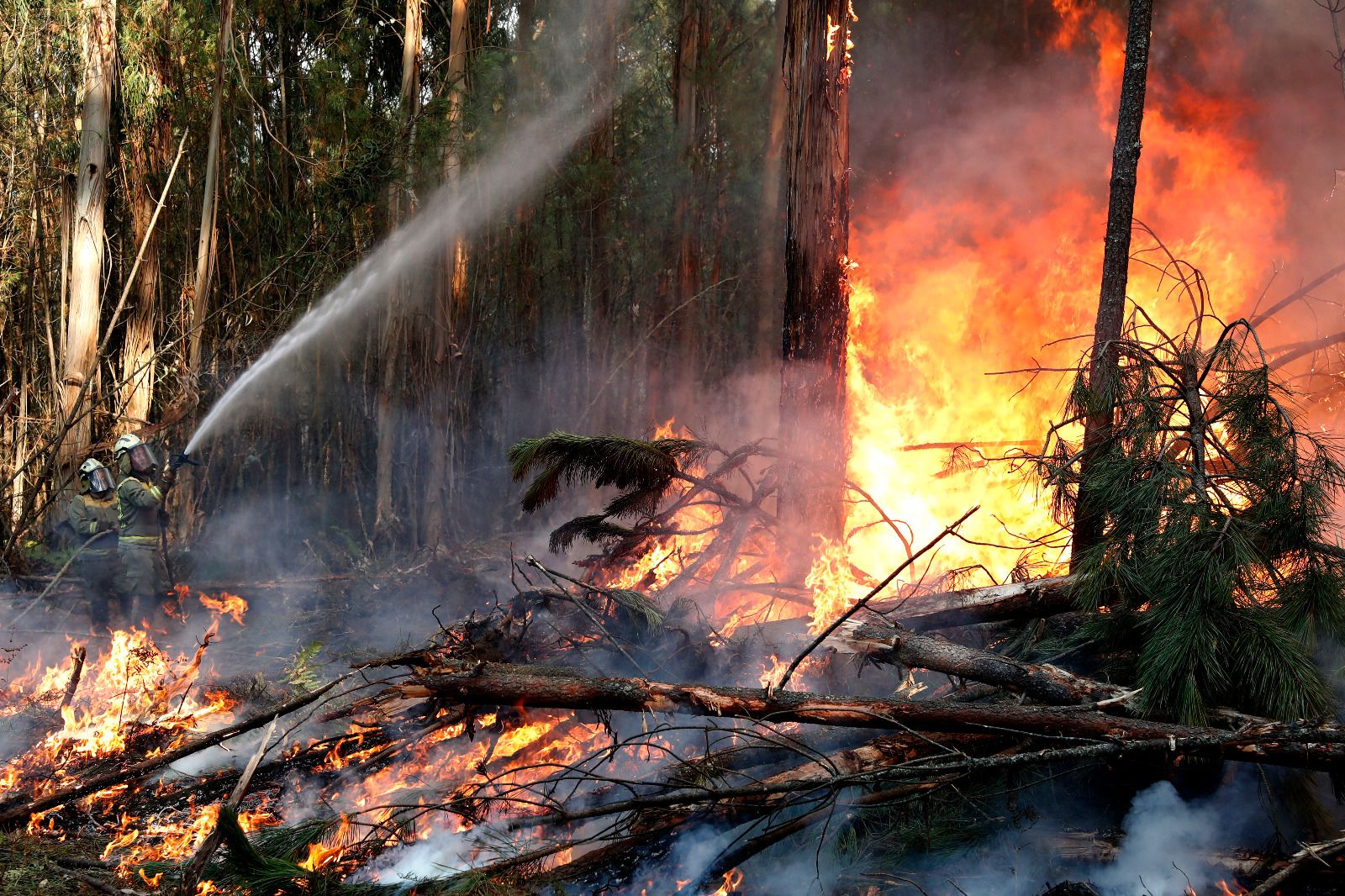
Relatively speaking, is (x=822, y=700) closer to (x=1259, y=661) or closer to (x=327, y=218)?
(x=1259, y=661)

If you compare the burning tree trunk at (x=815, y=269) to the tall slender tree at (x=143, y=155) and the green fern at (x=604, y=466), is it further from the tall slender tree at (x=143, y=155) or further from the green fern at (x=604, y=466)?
the tall slender tree at (x=143, y=155)

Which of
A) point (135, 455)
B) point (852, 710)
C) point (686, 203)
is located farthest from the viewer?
point (686, 203)

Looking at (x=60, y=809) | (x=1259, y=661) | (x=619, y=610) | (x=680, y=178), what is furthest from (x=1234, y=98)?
(x=60, y=809)

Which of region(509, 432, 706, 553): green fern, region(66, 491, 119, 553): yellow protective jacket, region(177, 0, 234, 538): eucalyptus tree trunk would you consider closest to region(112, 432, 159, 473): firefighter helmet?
region(66, 491, 119, 553): yellow protective jacket

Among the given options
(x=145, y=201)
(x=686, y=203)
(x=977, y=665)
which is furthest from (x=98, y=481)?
(x=686, y=203)

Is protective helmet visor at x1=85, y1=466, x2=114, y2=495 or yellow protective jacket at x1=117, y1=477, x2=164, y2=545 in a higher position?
protective helmet visor at x1=85, y1=466, x2=114, y2=495

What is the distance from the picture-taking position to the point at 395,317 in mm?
11531

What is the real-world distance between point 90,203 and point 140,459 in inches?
203

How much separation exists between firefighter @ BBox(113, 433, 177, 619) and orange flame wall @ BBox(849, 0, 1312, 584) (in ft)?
20.1

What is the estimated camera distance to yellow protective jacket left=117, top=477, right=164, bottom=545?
756 cm

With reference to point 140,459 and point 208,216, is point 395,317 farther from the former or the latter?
point 140,459

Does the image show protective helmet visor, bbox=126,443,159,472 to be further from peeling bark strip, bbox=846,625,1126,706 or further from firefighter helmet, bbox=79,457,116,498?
peeling bark strip, bbox=846,625,1126,706

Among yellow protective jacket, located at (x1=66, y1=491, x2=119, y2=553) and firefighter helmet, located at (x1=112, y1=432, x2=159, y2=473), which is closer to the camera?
firefighter helmet, located at (x1=112, y1=432, x2=159, y2=473)

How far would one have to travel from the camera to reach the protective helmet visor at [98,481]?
305 inches
